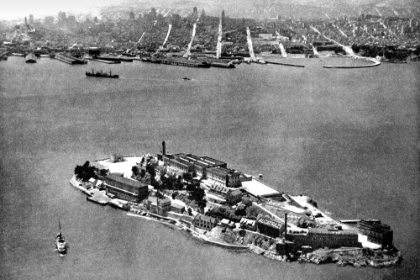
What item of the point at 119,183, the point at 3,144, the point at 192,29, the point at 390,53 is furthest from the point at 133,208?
the point at 192,29

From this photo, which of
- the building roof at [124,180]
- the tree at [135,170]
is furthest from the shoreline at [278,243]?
the tree at [135,170]

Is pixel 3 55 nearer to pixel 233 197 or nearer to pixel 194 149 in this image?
pixel 194 149

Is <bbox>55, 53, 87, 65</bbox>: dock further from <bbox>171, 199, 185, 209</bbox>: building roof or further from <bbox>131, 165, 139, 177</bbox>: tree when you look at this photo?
<bbox>171, 199, 185, 209</bbox>: building roof

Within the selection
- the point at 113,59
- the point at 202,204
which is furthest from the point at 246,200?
the point at 113,59

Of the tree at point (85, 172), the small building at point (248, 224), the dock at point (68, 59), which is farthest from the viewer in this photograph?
the dock at point (68, 59)

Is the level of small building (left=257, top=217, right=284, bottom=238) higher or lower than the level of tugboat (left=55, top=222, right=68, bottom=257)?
higher

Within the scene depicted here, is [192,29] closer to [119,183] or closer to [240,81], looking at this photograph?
[240,81]

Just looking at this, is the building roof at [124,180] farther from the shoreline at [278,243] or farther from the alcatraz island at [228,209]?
the shoreline at [278,243]

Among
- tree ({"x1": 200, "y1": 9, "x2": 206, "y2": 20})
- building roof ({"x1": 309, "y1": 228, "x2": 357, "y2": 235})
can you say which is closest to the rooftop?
building roof ({"x1": 309, "y1": 228, "x2": 357, "y2": 235})
